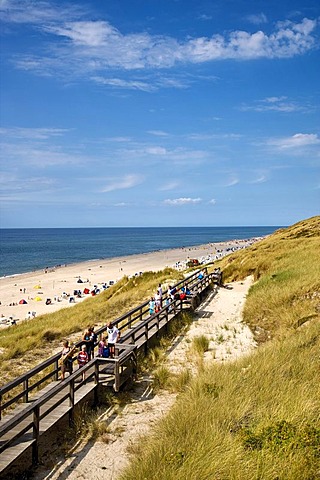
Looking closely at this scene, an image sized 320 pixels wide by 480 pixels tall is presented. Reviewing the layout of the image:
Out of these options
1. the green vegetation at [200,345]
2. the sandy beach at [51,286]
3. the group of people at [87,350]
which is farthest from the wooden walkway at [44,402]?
the sandy beach at [51,286]

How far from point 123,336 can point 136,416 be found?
3.25 meters

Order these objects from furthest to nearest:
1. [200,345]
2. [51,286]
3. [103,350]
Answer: [51,286] → [200,345] → [103,350]

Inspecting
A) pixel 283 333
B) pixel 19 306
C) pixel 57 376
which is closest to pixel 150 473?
pixel 57 376

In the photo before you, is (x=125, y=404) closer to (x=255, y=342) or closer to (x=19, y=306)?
(x=255, y=342)

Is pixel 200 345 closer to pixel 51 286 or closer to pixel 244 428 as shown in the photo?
pixel 244 428

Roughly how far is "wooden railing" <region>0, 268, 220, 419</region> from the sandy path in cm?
101

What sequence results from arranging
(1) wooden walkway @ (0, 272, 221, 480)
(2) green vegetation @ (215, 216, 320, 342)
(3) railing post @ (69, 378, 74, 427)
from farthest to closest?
(2) green vegetation @ (215, 216, 320, 342), (3) railing post @ (69, 378, 74, 427), (1) wooden walkway @ (0, 272, 221, 480)

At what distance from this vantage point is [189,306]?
16.9m

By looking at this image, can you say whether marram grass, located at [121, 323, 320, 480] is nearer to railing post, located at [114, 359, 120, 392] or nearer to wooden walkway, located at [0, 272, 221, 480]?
wooden walkway, located at [0, 272, 221, 480]

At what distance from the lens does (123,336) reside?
10406 millimetres

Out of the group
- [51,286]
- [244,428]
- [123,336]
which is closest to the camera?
[244,428]

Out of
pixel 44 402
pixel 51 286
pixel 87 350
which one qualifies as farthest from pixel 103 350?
pixel 51 286

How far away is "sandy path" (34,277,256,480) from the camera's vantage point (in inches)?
221

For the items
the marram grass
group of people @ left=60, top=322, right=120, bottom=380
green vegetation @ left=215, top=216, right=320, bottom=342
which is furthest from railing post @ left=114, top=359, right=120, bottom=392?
green vegetation @ left=215, top=216, right=320, bottom=342
